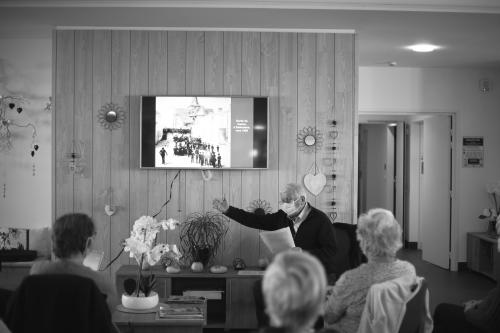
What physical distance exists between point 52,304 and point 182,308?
124cm

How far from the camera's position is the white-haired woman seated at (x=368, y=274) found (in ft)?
9.70

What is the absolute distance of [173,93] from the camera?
17.7ft

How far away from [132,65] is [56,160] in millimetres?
1093

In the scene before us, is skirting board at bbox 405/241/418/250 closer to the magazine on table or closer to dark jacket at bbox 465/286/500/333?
dark jacket at bbox 465/286/500/333

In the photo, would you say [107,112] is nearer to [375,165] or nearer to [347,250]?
[347,250]

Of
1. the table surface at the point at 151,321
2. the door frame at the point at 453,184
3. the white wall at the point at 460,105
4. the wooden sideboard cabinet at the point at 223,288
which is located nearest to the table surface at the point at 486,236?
the white wall at the point at 460,105

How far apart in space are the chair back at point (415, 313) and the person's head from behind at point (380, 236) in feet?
0.77

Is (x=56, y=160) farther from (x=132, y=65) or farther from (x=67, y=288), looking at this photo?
(x=67, y=288)

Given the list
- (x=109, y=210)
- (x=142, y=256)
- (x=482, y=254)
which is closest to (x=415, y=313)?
(x=142, y=256)

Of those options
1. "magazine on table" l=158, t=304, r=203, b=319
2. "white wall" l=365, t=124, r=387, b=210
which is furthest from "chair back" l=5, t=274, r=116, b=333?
"white wall" l=365, t=124, r=387, b=210

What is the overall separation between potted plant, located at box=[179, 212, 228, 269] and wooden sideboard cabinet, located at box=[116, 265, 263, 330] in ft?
0.65

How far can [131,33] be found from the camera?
539 centimetres

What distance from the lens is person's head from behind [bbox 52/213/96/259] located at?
287 cm

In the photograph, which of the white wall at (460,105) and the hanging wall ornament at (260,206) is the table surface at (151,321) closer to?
the hanging wall ornament at (260,206)
